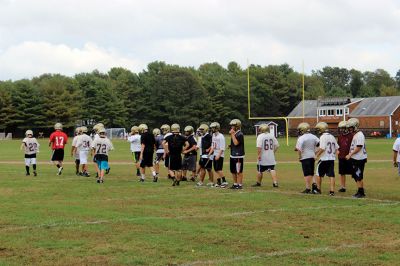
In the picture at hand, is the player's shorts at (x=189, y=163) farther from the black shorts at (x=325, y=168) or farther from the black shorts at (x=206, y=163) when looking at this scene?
the black shorts at (x=325, y=168)

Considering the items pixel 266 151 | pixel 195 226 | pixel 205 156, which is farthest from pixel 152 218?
pixel 205 156

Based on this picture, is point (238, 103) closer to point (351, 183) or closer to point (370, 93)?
point (370, 93)

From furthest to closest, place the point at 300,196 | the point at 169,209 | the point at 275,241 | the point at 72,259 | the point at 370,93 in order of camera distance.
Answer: the point at 370,93 → the point at 300,196 → the point at 169,209 → the point at 275,241 → the point at 72,259

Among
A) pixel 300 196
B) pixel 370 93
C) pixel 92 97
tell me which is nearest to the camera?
pixel 300 196

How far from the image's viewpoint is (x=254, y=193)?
15547 millimetres

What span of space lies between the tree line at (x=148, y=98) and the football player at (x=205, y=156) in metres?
71.0

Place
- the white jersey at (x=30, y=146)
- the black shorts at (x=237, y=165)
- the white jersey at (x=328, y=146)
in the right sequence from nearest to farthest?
the white jersey at (x=328, y=146), the black shorts at (x=237, y=165), the white jersey at (x=30, y=146)

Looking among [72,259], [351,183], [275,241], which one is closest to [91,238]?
[72,259]

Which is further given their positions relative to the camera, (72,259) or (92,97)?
(92,97)

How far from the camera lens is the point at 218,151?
18219 mm

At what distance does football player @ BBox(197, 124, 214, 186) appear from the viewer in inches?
736

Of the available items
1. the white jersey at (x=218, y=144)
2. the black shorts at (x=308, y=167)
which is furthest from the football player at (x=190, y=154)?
the black shorts at (x=308, y=167)

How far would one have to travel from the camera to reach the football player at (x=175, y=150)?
59.5 ft

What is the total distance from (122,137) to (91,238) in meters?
84.1
